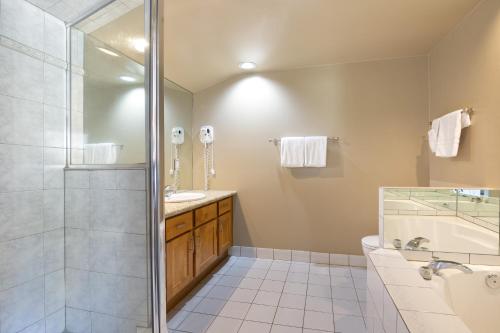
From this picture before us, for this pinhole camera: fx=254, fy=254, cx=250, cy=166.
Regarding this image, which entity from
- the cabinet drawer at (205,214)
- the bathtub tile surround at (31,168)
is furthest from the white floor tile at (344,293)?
the bathtub tile surround at (31,168)

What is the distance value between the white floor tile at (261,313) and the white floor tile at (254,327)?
5cm

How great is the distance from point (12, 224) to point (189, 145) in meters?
1.92

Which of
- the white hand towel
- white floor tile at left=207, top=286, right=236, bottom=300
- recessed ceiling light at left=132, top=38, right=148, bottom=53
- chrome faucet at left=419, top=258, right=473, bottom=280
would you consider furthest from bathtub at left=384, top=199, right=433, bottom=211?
recessed ceiling light at left=132, top=38, right=148, bottom=53

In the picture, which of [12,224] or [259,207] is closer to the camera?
[12,224]

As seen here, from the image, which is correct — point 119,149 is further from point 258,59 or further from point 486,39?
point 486,39

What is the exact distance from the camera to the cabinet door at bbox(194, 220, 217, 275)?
84.4 inches

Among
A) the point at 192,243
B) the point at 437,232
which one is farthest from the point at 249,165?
the point at 437,232

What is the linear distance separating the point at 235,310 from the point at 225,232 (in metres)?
0.96

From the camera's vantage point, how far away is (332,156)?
2787 mm

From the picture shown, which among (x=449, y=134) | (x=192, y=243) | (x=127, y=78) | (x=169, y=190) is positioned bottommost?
(x=192, y=243)

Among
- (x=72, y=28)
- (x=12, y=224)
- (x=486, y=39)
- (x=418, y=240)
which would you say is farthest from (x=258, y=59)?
(x=12, y=224)

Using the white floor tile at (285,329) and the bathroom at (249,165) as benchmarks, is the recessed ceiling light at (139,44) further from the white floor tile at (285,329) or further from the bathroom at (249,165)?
the white floor tile at (285,329)

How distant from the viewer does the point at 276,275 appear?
2.53m

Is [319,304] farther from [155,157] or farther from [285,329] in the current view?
[155,157]
